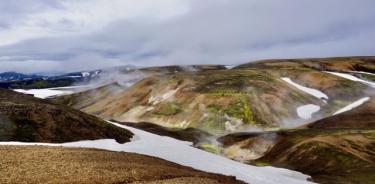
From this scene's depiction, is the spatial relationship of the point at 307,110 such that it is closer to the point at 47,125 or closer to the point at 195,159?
the point at 195,159

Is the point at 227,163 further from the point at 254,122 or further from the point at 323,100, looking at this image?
the point at 323,100

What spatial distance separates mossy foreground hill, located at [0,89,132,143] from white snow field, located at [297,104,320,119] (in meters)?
88.0

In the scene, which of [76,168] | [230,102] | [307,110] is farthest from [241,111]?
[76,168]

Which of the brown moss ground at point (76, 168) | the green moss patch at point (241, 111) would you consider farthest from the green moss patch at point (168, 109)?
the brown moss ground at point (76, 168)

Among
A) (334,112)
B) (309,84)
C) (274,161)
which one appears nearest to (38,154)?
(274,161)

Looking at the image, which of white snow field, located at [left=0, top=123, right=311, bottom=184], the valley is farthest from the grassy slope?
white snow field, located at [left=0, top=123, right=311, bottom=184]

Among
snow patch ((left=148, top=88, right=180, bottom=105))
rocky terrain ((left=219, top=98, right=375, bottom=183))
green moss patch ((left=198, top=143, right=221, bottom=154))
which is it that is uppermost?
snow patch ((left=148, top=88, right=180, bottom=105))

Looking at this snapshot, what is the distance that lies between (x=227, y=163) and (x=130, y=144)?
1390 cm

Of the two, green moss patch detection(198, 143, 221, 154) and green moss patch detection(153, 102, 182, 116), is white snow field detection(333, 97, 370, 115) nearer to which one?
green moss patch detection(153, 102, 182, 116)

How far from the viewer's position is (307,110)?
534ft

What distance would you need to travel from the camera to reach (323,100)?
175 metres

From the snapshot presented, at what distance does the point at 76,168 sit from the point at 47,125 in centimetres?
2918

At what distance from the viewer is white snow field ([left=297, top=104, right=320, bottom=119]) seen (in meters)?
158

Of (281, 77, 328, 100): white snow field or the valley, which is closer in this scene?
the valley
